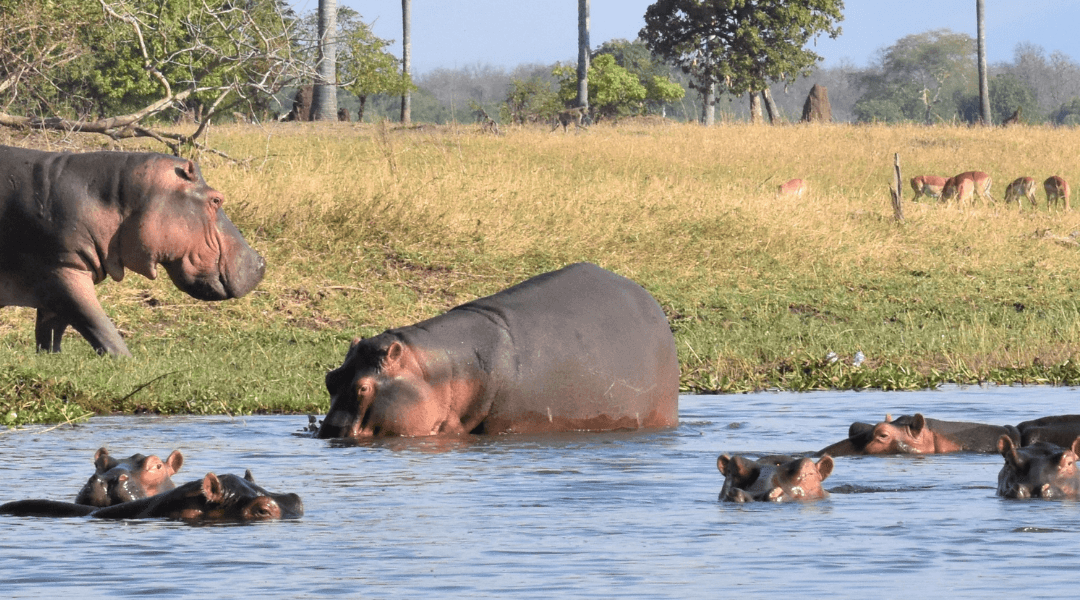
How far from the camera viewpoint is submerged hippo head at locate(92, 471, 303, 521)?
5.41m

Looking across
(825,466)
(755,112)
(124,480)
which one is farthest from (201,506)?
(755,112)

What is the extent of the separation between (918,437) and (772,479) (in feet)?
5.46

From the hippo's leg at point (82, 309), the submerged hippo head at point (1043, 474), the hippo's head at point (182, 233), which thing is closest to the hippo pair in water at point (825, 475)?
the submerged hippo head at point (1043, 474)

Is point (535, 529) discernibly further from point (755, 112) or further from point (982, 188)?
point (755, 112)

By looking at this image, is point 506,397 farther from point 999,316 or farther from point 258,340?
point 999,316

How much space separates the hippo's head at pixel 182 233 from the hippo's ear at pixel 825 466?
16.3 ft

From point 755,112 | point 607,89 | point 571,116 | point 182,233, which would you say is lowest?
point 182,233

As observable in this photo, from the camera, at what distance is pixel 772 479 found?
5.93 metres

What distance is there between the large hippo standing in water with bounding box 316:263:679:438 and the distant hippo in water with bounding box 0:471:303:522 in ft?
4.97

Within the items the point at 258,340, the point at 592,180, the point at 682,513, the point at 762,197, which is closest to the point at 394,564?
the point at 682,513

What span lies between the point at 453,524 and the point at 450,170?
49.0 ft

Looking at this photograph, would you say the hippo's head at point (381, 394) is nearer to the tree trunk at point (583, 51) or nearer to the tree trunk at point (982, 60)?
the tree trunk at point (583, 51)

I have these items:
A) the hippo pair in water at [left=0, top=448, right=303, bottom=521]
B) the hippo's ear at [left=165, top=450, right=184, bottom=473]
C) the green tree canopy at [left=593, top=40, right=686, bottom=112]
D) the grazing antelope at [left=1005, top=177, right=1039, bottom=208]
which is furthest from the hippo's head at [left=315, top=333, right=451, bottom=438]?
the green tree canopy at [left=593, top=40, right=686, bottom=112]

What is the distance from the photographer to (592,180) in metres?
20.8
